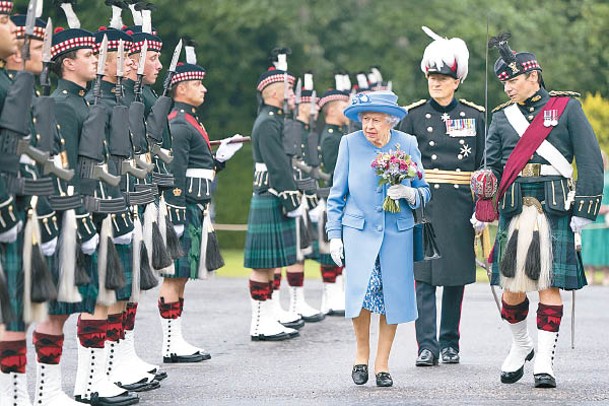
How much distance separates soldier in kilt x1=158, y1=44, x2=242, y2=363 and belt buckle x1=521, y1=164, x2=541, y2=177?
251 cm

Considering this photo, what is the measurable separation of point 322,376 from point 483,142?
84.2 inches

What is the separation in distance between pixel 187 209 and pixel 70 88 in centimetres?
272

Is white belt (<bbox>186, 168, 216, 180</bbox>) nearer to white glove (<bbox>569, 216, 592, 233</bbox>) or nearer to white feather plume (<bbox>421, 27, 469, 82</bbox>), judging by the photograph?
white feather plume (<bbox>421, 27, 469, 82</bbox>)

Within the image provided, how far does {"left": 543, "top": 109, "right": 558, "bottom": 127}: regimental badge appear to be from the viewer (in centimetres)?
964

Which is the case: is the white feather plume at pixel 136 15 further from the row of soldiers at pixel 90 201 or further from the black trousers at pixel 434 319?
the black trousers at pixel 434 319

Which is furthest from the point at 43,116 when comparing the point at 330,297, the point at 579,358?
the point at 330,297

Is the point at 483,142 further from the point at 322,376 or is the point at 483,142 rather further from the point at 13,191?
the point at 13,191

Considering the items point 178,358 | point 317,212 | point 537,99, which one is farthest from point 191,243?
point 317,212

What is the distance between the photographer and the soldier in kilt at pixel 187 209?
1077cm

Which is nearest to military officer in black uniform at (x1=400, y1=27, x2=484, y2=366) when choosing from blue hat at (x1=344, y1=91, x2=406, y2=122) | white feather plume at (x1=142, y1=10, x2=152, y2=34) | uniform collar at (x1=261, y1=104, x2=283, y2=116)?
blue hat at (x1=344, y1=91, x2=406, y2=122)

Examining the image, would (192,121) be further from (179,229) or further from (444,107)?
(444,107)

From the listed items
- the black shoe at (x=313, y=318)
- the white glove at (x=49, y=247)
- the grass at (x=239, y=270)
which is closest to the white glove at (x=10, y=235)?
the white glove at (x=49, y=247)

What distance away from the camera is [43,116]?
24.4ft

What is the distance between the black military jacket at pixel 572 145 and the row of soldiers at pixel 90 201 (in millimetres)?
2211
